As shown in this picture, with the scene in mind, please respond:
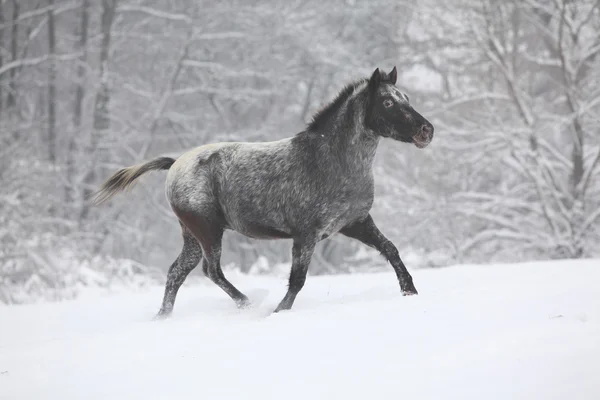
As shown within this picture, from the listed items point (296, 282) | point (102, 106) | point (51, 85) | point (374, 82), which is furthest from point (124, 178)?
point (51, 85)

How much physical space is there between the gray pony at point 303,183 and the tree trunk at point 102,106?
41.2 ft

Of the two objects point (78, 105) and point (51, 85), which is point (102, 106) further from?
point (51, 85)

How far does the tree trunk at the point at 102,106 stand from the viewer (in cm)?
1772

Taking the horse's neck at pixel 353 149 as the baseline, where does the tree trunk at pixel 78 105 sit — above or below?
below

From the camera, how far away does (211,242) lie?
18.9 feet

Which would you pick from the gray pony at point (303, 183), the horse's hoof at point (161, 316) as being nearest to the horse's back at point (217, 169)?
the gray pony at point (303, 183)

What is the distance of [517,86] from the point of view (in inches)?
584

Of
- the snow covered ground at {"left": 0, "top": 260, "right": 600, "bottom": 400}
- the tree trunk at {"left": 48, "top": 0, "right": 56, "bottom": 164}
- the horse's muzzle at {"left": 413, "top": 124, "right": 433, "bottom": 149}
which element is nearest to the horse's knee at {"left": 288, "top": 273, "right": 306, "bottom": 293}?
the snow covered ground at {"left": 0, "top": 260, "right": 600, "bottom": 400}


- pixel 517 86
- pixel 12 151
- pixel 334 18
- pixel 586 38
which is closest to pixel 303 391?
pixel 12 151

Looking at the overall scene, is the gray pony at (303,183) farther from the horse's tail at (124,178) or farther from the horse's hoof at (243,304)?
the horse's tail at (124,178)

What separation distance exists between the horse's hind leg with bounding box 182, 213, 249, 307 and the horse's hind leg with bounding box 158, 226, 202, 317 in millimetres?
202

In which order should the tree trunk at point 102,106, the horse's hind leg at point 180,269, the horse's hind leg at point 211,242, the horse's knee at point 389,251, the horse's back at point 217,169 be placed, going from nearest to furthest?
the horse's knee at point 389,251 → the horse's back at point 217,169 → the horse's hind leg at point 211,242 → the horse's hind leg at point 180,269 → the tree trunk at point 102,106

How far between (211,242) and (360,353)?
2.52m

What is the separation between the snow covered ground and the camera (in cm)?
304
